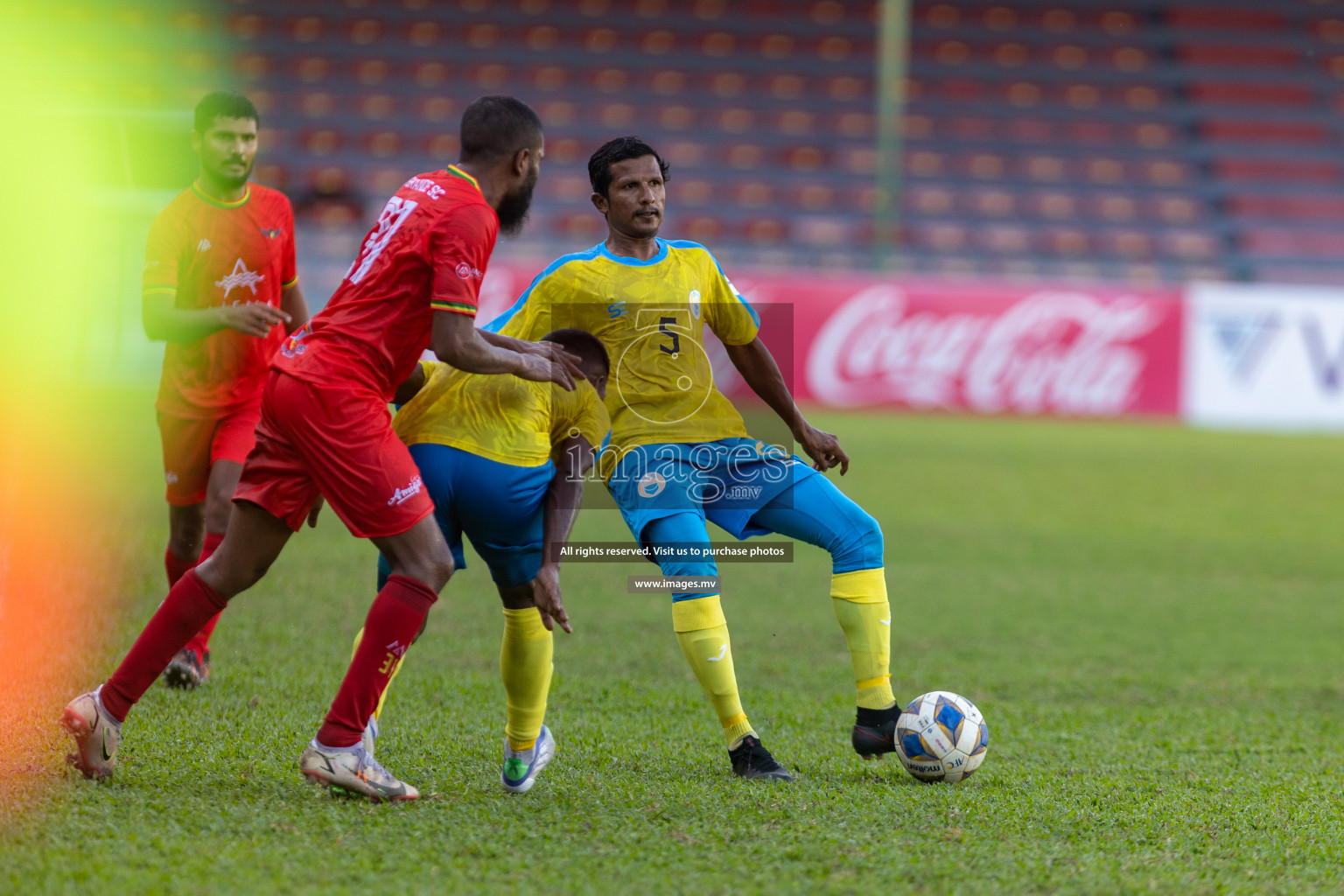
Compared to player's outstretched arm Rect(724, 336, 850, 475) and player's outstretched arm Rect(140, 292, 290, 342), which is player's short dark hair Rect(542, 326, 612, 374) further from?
player's outstretched arm Rect(140, 292, 290, 342)

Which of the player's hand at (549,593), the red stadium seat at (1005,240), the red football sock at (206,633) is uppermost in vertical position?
the player's hand at (549,593)

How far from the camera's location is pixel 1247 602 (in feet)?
23.9

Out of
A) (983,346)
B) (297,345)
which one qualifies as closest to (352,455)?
(297,345)

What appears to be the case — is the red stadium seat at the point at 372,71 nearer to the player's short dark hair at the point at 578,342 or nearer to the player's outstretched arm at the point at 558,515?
the player's short dark hair at the point at 578,342

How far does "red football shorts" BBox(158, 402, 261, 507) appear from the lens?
4793mm

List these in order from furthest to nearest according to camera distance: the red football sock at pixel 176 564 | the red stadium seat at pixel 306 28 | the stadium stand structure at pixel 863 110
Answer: the red stadium seat at pixel 306 28
the stadium stand structure at pixel 863 110
the red football sock at pixel 176 564

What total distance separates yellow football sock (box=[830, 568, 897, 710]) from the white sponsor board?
1446 cm

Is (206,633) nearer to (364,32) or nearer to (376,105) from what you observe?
(376,105)

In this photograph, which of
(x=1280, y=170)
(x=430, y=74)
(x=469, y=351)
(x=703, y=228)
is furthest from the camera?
(x=430, y=74)

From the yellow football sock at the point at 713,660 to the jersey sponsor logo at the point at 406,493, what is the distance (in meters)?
0.95

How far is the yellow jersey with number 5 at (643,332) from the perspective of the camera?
4.00 meters

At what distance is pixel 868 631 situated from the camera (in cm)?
392

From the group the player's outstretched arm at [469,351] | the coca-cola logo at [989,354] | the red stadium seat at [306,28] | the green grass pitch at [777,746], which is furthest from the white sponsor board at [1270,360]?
the red stadium seat at [306,28]

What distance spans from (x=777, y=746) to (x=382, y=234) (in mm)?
1996
